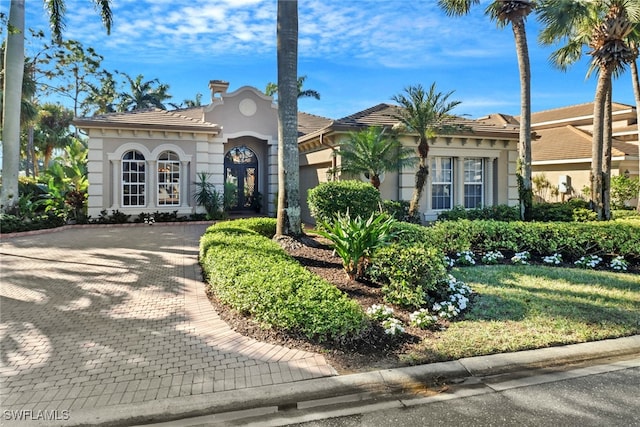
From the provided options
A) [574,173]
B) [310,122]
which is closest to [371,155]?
[310,122]

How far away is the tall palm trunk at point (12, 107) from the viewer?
13875 mm

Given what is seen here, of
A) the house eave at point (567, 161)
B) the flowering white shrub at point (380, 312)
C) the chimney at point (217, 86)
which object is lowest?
the flowering white shrub at point (380, 312)

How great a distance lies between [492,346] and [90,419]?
4.11 meters

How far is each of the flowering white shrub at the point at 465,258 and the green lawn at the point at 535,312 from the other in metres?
0.63

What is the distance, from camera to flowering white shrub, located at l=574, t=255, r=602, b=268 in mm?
8711

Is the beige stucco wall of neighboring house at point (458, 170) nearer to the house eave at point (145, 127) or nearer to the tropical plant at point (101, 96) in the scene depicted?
the house eave at point (145, 127)

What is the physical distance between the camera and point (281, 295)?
16.8ft

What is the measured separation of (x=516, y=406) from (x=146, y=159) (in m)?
16.0

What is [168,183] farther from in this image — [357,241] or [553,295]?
[553,295]

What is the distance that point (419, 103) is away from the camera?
12.0 meters

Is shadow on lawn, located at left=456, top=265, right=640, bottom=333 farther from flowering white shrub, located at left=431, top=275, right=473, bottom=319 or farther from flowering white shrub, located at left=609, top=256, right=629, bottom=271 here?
flowering white shrub, located at left=609, top=256, right=629, bottom=271

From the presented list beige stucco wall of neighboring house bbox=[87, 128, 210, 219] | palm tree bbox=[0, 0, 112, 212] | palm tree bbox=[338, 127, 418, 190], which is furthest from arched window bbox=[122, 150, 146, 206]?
palm tree bbox=[338, 127, 418, 190]

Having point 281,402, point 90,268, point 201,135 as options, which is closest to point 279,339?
point 281,402

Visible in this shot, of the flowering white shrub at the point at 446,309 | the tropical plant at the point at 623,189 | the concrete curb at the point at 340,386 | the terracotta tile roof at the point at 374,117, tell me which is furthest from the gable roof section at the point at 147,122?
the tropical plant at the point at 623,189
